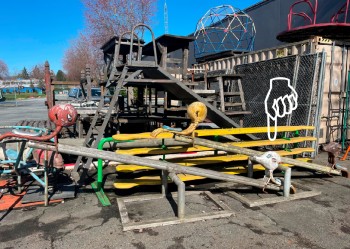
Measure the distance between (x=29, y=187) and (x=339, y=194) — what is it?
5.40 meters

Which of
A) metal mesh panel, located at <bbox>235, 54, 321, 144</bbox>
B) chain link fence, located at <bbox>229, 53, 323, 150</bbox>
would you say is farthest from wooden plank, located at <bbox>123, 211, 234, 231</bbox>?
metal mesh panel, located at <bbox>235, 54, 321, 144</bbox>

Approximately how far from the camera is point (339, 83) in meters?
7.82

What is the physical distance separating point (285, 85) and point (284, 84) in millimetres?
46

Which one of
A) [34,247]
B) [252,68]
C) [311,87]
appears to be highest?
[252,68]

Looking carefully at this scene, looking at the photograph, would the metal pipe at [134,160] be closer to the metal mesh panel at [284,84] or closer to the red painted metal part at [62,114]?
the red painted metal part at [62,114]

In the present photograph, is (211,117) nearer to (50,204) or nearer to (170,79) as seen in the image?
(170,79)

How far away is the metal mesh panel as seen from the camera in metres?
6.98

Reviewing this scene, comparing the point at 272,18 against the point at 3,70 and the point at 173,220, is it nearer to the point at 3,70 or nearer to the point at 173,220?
the point at 173,220

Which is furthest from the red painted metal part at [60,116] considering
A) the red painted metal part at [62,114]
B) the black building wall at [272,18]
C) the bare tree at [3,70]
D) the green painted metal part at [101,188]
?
the bare tree at [3,70]

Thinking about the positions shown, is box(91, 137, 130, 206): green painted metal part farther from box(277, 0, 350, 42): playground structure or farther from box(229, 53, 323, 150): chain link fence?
box(277, 0, 350, 42): playground structure

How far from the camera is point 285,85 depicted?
305 inches

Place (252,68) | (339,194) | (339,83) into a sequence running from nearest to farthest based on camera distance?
1. (339,194)
2. (339,83)
3. (252,68)

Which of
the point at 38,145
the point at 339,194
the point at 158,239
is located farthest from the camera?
the point at 339,194

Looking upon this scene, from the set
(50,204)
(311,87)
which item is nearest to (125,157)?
(50,204)
